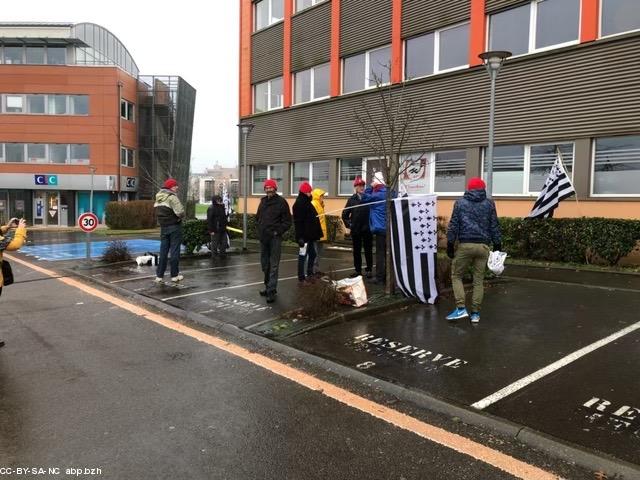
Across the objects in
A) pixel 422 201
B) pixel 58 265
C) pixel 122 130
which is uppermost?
pixel 122 130

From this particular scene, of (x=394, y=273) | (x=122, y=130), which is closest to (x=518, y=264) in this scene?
(x=394, y=273)

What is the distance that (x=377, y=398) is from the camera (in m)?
4.47

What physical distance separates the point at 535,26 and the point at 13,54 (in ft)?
138

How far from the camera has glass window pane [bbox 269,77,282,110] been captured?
23.3 meters

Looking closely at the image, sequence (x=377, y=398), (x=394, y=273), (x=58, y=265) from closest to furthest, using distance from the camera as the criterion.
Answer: (x=377, y=398)
(x=394, y=273)
(x=58, y=265)

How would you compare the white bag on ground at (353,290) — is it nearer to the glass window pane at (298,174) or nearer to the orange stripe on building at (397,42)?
the orange stripe on building at (397,42)

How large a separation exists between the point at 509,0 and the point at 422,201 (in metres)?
9.77

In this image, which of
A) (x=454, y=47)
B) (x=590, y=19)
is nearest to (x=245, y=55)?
(x=454, y=47)

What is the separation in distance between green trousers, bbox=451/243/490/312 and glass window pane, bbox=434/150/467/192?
31.0 feet

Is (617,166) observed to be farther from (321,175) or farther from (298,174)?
(298,174)

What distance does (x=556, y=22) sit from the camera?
13.7 m

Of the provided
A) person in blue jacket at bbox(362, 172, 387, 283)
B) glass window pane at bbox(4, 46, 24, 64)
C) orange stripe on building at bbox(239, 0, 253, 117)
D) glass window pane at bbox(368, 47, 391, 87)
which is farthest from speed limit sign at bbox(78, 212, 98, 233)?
glass window pane at bbox(4, 46, 24, 64)

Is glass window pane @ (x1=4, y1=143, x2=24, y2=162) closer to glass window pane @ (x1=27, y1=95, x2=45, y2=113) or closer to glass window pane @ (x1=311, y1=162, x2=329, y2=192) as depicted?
glass window pane @ (x1=27, y1=95, x2=45, y2=113)

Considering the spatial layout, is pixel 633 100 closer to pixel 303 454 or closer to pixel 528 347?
pixel 528 347
